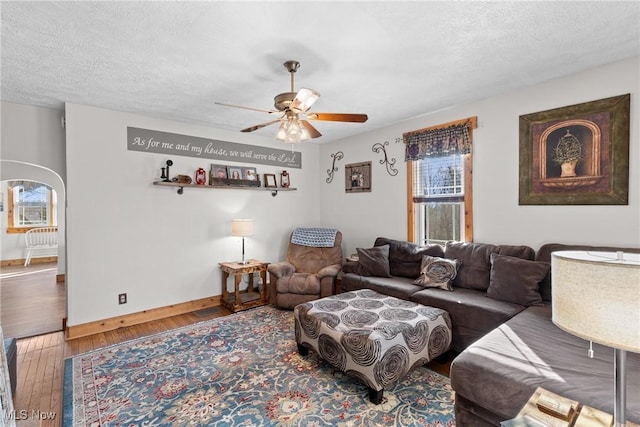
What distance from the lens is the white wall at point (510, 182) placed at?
8.39 ft

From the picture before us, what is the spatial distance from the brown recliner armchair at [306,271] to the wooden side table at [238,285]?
20 centimetres

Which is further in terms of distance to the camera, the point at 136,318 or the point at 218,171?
the point at 218,171

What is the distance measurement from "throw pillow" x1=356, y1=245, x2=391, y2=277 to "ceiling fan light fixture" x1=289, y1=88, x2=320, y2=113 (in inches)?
84.7

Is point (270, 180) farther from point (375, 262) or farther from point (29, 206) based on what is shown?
point (29, 206)

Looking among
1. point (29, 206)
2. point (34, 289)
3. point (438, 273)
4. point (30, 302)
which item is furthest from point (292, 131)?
point (29, 206)

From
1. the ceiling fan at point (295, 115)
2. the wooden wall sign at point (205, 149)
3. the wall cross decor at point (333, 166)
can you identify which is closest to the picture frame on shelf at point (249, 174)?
the wooden wall sign at point (205, 149)

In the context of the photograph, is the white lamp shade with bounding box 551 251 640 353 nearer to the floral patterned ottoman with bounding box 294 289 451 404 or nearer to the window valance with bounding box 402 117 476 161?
the floral patterned ottoman with bounding box 294 289 451 404

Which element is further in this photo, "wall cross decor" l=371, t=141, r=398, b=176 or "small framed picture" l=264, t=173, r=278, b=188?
"small framed picture" l=264, t=173, r=278, b=188

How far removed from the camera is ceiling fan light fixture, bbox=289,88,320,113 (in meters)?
2.13

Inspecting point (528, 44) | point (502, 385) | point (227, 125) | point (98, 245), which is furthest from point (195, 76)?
point (502, 385)

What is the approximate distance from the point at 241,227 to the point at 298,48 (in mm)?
2611

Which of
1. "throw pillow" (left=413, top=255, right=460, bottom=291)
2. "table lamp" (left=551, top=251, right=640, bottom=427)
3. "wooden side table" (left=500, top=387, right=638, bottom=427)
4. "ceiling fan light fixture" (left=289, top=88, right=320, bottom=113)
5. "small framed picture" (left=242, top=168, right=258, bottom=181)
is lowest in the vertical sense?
"wooden side table" (left=500, top=387, right=638, bottom=427)

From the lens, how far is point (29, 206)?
303 inches

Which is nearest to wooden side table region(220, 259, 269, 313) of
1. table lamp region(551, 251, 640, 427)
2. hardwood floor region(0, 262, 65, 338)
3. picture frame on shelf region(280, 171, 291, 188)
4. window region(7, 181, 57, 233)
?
picture frame on shelf region(280, 171, 291, 188)
